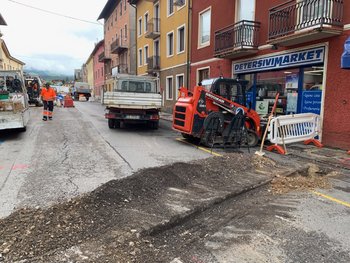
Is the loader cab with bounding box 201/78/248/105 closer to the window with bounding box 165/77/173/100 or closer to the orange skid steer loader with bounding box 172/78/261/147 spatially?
the orange skid steer loader with bounding box 172/78/261/147

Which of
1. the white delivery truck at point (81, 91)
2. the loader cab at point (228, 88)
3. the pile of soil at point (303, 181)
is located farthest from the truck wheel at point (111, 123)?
the white delivery truck at point (81, 91)

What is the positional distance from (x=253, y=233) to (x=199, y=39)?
1611 centimetres

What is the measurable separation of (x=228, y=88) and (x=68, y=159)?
547 centimetres

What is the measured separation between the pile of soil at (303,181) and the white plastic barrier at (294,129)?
2.09 m

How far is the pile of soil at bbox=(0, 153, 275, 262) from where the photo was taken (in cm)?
299

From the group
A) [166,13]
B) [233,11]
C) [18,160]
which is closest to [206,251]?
[18,160]

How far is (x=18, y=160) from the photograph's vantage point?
7.08 meters

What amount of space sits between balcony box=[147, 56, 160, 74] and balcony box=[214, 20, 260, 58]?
1097cm

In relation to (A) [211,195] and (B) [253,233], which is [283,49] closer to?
(A) [211,195]

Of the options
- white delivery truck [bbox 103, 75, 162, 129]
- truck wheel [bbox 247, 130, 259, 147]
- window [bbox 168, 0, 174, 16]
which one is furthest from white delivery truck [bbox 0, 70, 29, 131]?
window [bbox 168, 0, 174, 16]

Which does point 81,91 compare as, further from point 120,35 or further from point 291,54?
point 291,54

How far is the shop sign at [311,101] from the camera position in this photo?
399 inches

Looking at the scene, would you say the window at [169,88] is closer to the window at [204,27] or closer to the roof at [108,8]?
the window at [204,27]

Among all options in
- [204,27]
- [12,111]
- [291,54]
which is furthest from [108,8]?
[291,54]
